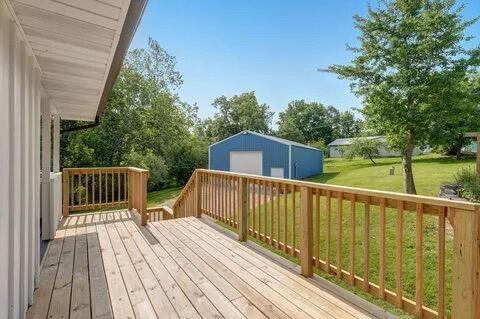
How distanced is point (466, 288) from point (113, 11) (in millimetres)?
2816

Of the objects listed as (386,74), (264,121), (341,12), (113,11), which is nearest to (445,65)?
(386,74)

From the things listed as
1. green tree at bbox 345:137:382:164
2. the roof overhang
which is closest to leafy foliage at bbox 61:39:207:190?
the roof overhang

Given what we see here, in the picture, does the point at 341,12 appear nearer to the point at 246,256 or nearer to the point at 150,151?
the point at 246,256

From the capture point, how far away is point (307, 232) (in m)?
2.86

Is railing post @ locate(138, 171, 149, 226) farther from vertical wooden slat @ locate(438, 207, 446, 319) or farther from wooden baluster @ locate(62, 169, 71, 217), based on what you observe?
vertical wooden slat @ locate(438, 207, 446, 319)

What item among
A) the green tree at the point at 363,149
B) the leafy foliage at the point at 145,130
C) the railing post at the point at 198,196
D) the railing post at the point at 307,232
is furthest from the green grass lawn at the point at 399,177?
the leafy foliage at the point at 145,130

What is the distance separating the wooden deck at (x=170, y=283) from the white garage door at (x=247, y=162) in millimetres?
13451

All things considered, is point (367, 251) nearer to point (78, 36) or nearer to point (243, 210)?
point (243, 210)

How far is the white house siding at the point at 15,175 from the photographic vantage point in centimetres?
167

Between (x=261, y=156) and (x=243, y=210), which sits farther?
(x=261, y=156)

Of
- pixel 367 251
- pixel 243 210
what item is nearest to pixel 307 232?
pixel 367 251

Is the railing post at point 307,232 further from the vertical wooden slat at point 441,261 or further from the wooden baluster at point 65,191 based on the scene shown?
A: the wooden baluster at point 65,191

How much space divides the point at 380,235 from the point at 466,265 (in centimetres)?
61

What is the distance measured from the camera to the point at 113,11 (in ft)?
6.15
